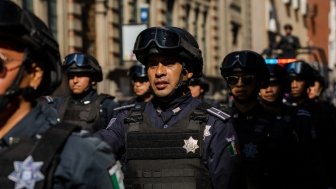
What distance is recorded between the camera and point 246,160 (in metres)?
5.58

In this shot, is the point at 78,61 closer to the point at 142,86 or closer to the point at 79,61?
the point at 79,61

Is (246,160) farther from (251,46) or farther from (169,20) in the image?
(251,46)

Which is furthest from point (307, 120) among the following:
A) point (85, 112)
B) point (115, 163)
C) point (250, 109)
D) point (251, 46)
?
point (251, 46)

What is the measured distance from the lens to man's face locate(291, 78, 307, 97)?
831 cm

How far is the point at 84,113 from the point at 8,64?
4486 millimetres

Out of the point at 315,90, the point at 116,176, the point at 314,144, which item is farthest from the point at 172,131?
the point at 315,90

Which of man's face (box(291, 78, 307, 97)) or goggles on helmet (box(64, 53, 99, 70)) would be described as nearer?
goggles on helmet (box(64, 53, 99, 70))

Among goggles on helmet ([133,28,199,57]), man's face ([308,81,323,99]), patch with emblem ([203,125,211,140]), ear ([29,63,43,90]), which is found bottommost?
man's face ([308,81,323,99])

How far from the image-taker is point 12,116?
2.67 m

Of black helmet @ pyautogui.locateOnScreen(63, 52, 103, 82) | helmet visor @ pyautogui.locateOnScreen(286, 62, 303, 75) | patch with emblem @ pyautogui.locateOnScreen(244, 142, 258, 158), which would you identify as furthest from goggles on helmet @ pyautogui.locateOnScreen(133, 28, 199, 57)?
helmet visor @ pyautogui.locateOnScreen(286, 62, 303, 75)

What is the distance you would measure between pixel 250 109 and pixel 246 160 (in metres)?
0.52

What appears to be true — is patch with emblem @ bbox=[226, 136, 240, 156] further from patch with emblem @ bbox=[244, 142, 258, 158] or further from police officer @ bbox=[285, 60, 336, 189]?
police officer @ bbox=[285, 60, 336, 189]

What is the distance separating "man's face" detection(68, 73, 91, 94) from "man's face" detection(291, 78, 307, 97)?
238 centimetres

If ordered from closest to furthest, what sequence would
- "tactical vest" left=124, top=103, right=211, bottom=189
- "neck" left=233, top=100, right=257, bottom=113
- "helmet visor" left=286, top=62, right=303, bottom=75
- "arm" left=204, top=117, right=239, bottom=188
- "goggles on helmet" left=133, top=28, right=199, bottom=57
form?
"arm" left=204, top=117, right=239, bottom=188 → "tactical vest" left=124, top=103, right=211, bottom=189 → "goggles on helmet" left=133, top=28, right=199, bottom=57 → "neck" left=233, top=100, right=257, bottom=113 → "helmet visor" left=286, top=62, right=303, bottom=75
